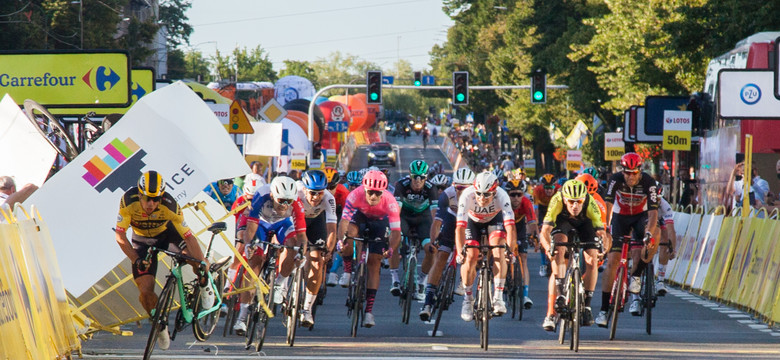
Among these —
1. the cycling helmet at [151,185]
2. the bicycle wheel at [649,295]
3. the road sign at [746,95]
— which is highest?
the road sign at [746,95]

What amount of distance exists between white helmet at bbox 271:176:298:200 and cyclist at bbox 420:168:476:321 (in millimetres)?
2102

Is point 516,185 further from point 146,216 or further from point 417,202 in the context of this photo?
point 146,216

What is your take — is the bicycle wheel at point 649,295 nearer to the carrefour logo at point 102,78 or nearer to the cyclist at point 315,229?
the cyclist at point 315,229

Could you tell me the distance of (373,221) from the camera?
15.9 meters

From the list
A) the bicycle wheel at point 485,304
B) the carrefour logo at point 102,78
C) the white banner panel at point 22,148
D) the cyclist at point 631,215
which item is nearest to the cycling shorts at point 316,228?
the bicycle wheel at point 485,304

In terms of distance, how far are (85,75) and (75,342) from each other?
853 centimetres

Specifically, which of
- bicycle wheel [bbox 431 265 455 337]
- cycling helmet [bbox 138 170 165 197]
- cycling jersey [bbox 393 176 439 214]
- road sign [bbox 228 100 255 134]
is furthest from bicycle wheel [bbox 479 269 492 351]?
road sign [bbox 228 100 255 134]

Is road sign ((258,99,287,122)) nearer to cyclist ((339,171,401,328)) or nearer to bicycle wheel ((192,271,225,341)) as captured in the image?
cyclist ((339,171,401,328))

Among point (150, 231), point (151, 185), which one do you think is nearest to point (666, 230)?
point (150, 231)

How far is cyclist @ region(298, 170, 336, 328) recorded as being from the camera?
555 inches

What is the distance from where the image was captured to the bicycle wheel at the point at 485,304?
42.4ft

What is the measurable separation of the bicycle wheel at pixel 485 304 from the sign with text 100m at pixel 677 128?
14.9m

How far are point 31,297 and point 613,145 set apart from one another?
34045mm

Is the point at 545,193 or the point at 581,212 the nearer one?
the point at 581,212
